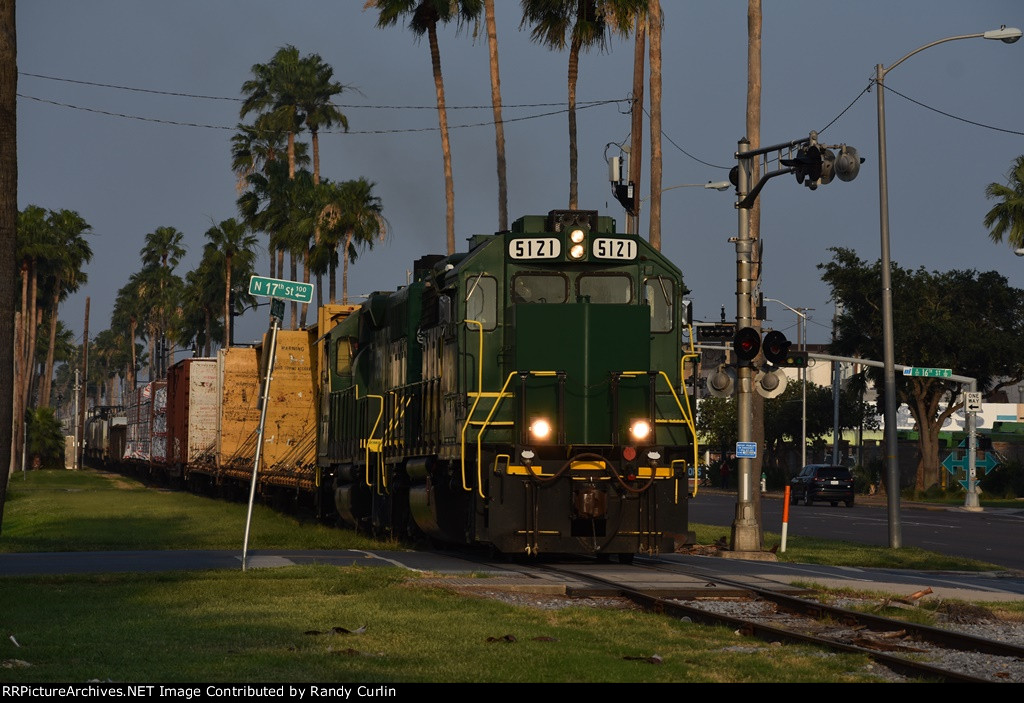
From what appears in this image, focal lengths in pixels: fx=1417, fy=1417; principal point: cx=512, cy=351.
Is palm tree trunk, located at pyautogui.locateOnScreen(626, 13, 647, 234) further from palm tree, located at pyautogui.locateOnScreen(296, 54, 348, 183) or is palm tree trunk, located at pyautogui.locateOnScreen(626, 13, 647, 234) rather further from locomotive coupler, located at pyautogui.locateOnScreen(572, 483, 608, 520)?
palm tree, located at pyautogui.locateOnScreen(296, 54, 348, 183)

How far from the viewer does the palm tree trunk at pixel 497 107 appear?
133 ft

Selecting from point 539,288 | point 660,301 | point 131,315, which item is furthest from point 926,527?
point 131,315

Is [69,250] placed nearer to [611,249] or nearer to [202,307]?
[202,307]

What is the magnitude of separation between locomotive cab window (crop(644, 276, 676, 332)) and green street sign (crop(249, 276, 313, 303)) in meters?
4.57

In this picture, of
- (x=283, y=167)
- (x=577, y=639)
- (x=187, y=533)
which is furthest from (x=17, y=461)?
(x=577, y=639)

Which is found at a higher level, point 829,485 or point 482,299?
point 482,299

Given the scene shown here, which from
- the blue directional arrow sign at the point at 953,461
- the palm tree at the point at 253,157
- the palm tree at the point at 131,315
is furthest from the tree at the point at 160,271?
the blue directional arrow sign at the point at 953,461

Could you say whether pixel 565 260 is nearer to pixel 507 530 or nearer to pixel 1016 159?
pixel 507 530

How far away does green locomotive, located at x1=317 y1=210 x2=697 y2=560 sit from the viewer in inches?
712

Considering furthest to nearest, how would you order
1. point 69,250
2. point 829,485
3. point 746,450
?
point 69,250 < point 829,485 < point 746,450

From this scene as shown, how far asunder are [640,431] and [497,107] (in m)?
23.7

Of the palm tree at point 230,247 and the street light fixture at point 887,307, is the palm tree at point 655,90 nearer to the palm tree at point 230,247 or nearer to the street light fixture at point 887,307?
the street light fixture at point 887,307

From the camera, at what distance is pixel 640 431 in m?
18.4

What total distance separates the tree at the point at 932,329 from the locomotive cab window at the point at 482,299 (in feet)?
167
